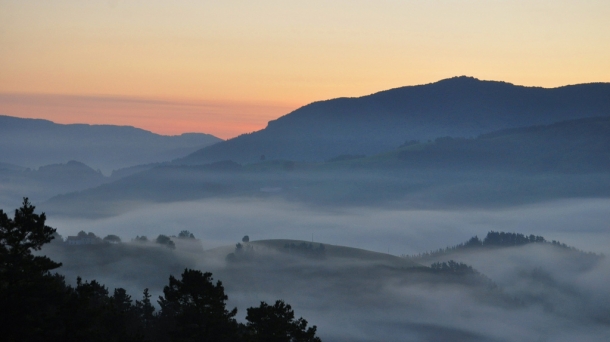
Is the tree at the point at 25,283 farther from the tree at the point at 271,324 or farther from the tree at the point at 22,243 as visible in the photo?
the tree at the point at 271,324

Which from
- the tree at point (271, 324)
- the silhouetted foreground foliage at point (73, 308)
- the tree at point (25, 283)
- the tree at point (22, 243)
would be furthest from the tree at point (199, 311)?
the tree at point (22, 243)

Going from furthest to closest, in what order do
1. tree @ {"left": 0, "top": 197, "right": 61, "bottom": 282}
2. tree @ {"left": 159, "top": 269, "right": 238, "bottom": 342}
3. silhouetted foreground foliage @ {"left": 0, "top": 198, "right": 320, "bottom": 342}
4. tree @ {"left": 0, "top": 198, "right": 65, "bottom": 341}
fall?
1. tree @ {"left": 159, "top": 269, "right": 238, "bottom": 342}
2. tree @ {"left": 0, "top": 197, "right": 61, "bottom": 282}
3. silhouetted foreground foliage @ {"left": 0, "top": 198, "right": 320, "bottom": 342}
4. tree @ {"left": 0, "top": 198, "right": 65, "bottom": 341}

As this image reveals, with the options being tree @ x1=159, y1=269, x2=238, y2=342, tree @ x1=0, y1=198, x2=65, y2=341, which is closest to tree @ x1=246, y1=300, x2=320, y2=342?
tree @ x1=159, y1=269, x2=238, y2=342

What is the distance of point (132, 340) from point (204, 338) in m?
6.95

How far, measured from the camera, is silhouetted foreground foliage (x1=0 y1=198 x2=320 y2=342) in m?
34.8

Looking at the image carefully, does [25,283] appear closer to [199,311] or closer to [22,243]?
[22,243]

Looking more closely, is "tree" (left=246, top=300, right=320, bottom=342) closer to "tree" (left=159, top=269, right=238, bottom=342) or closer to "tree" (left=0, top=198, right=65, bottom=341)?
"tree" (left=159, top=269, right=238, bottom=342)

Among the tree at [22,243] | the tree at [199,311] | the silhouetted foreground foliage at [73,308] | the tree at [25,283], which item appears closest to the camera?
the tree at [25,283]

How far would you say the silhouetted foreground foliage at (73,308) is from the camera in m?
34.8

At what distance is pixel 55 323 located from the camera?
37.8m

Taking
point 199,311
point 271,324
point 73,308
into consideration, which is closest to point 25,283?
point 73,308

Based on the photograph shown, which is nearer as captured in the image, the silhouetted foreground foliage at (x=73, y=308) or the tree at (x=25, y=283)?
the tree at (x=25, y=283)

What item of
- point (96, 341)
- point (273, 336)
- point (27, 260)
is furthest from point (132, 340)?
point (273, 336)

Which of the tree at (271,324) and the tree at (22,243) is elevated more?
the tree at (22,243)
